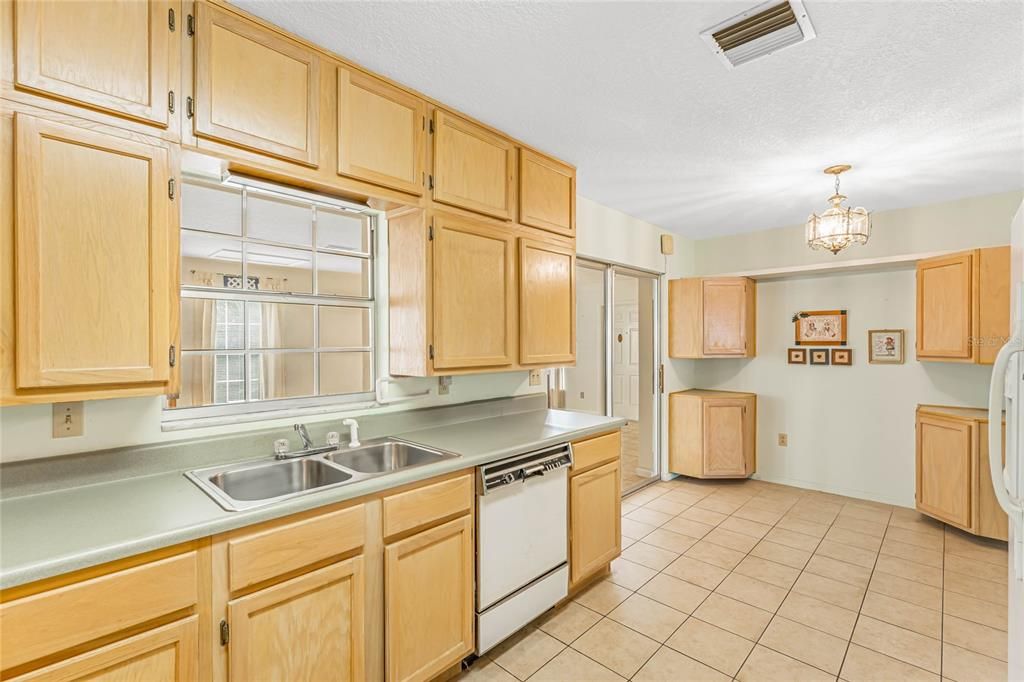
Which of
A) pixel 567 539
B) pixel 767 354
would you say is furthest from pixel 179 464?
pixel 767 354

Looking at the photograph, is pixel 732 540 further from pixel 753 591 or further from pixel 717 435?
pixel 717 435

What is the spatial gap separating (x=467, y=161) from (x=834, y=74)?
168 cm

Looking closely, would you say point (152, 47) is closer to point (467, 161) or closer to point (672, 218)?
point (467, 161)

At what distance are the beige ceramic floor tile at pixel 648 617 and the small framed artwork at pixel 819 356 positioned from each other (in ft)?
10.2

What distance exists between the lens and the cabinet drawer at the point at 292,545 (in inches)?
53.9

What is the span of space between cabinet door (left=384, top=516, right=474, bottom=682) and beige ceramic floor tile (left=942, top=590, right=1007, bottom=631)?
2.59 m

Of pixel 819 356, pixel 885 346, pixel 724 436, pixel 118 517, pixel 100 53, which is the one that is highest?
pixel 100 53

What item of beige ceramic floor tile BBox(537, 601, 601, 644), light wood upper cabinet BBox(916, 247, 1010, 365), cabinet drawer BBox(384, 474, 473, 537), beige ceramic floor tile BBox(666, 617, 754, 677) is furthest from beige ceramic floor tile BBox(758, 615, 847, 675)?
light wood upper cabinet BBox(916, 247, 1010, 365)

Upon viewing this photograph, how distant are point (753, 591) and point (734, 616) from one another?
0.32 metres

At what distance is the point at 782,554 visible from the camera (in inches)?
125

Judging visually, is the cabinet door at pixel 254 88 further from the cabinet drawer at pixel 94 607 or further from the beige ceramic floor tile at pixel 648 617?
the beige ceramic floor tile at pixel 648 617

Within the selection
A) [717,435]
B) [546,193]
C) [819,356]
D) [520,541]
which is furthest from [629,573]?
[819,356]

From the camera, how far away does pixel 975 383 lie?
3639 millimetres

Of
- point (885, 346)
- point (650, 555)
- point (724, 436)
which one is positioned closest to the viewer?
point (650, 555)
